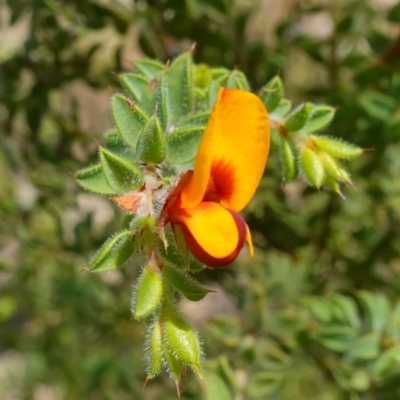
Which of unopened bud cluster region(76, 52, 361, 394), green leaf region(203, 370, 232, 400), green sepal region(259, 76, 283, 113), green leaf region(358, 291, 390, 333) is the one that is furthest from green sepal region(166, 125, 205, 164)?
green leaf region(358, 291, 390, 333)

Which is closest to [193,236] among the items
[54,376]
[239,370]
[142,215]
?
[142,215]

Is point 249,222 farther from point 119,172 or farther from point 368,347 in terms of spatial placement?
point 119,172

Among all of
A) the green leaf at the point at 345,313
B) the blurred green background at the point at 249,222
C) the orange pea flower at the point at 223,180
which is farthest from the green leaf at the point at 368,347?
the orange pea flower at the point at 223,180

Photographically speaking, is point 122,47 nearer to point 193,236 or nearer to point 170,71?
point 170,71

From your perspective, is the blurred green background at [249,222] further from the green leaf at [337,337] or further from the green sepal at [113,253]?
the green sepal at [113,253]

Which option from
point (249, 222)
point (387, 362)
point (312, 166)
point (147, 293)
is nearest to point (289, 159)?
point (312, 166)

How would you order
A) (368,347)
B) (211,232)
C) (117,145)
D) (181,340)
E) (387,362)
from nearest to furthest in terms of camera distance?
1. (211,232)
2. (181,340)
3. (117,145)
4. (387,362)
5. (368,347)
